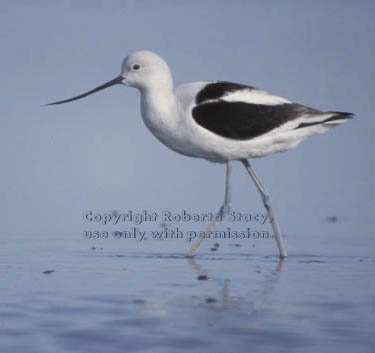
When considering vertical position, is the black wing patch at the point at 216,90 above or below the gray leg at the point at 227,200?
above

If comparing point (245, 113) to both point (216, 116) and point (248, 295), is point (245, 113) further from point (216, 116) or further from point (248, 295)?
point (248, 295)

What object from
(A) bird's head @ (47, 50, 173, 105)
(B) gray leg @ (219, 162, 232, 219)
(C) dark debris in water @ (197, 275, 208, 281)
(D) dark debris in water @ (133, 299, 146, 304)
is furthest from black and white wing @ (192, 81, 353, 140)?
(D) dark debris in water @ (133, 299, 146, 304)

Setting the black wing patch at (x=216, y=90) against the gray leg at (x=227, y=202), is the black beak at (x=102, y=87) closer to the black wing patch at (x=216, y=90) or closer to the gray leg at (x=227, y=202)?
the black wing patch at (x=216, y=90)

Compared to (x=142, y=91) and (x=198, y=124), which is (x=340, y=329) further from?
(x=142, y=91)

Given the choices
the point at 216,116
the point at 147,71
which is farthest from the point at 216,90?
the point at 147,71

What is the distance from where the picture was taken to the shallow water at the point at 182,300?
5.67m

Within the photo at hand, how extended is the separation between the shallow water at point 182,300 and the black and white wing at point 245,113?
1.41 metres

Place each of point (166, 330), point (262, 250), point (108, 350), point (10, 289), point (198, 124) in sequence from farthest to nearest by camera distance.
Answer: point (262, 250) → point (198, 124) → point (10, 289) → point (166, 330) → point (108, 350)

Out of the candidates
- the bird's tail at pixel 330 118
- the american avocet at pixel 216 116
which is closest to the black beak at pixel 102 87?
the american avocet at pixel 216 116

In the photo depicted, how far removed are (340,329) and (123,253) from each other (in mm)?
4761

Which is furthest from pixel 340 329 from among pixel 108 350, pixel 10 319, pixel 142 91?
pixel 142 91

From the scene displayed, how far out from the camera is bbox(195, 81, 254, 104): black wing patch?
991cm

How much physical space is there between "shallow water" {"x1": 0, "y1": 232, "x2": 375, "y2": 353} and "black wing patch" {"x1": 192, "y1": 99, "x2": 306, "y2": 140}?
138cm

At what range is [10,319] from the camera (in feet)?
20.6
